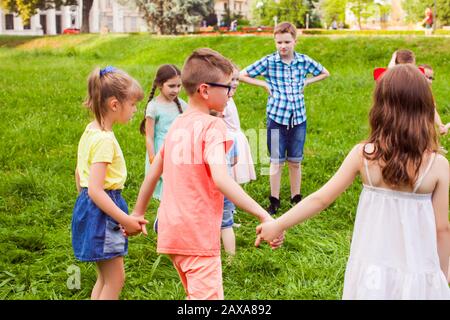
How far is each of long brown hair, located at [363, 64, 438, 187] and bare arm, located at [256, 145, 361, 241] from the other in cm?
9

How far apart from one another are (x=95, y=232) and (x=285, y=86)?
347 centimetres

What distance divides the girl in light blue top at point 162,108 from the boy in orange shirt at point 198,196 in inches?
71.3

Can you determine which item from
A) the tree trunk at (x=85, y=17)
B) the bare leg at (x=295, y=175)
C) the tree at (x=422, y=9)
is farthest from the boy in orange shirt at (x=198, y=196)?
the tree at (x=422, y=9)

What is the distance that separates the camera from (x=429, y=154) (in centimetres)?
296

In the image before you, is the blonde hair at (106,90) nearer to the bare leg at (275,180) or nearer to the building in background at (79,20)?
the bare leg at (275,180)

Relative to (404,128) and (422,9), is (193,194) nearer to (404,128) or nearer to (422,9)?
(404,128)

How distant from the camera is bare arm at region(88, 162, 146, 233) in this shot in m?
3.49

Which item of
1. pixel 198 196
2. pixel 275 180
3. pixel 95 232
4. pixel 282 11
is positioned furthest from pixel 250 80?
pixel 282 11

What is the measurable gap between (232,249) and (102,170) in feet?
5.90

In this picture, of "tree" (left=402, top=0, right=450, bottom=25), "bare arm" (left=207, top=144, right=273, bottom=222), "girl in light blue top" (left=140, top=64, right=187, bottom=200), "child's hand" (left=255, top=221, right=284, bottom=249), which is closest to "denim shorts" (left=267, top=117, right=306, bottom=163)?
"girl in light blue top" (left=140, top=64, right=187, bottom=200)

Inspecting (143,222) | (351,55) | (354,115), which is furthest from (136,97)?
(351,55)

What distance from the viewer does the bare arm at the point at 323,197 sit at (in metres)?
3.02

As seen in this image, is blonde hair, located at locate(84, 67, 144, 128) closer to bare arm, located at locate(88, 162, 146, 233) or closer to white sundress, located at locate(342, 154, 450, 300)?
bare arm, located at locate(88, 162, 146, 233)

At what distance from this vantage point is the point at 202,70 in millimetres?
3324
